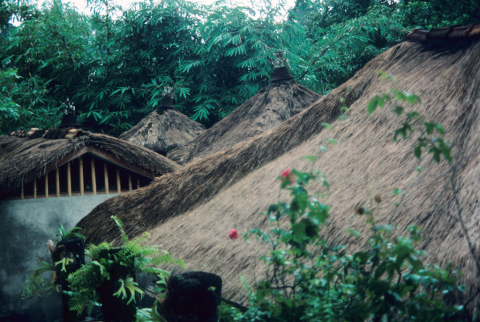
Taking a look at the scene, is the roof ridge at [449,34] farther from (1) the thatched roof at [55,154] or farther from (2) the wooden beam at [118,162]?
(2) the wooden beam at [118,162]

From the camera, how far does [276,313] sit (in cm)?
147

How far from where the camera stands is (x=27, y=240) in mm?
6109

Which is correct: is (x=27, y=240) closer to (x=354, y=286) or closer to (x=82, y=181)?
(x=82, y=181)

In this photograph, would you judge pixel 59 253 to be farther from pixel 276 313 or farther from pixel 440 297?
pixel 440 297

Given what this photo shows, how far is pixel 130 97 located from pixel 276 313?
12296 mm

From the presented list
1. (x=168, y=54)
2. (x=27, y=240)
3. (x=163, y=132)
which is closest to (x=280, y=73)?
(x=163, y=132)

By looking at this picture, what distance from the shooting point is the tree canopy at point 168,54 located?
11.9 m

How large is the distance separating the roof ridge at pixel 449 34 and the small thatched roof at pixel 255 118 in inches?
145

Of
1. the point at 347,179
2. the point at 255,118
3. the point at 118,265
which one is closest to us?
the point at 347,179

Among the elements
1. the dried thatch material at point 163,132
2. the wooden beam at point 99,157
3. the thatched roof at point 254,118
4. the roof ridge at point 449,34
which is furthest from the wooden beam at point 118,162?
the roof ridge at point 449,34

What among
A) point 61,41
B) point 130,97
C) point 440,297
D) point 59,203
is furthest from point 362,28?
point 440,297

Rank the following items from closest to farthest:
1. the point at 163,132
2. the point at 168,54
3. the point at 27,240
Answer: the point at 27,240, the point at 163,132, the point at 168,54

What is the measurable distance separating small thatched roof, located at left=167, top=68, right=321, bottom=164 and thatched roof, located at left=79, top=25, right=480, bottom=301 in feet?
9.75

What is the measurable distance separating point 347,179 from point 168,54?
11909 mm
